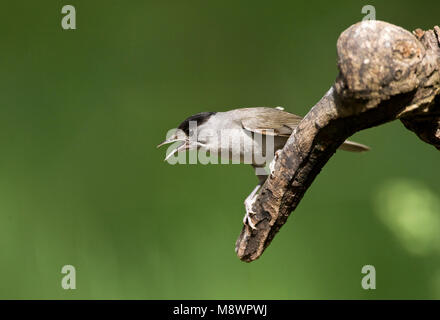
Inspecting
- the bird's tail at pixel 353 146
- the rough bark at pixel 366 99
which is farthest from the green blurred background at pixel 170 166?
the rough bark at pixel 366 99

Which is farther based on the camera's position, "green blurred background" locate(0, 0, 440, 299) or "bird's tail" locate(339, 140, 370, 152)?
"green blurred background" locate(0, 0, 440, 299)

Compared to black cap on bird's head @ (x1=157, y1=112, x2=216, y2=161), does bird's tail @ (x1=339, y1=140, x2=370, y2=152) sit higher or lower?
lower

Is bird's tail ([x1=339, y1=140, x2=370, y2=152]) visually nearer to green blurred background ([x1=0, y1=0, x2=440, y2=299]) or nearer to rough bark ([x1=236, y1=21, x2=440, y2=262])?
rough bark ([x1=236, y1=21, x2=440, y2=262])

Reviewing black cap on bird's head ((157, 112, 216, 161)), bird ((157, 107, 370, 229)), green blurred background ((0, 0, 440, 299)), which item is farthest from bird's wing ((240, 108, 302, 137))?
green blurred background ((0, 0, 440, 299))

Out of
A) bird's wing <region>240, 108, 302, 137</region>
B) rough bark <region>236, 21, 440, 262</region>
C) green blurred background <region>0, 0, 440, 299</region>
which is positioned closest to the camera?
rough bark <region>236, 21, 440, 262</region>

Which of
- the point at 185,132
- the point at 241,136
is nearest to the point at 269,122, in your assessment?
the point at 241,136

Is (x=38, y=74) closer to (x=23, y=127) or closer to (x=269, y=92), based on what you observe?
(x=23, y=127)

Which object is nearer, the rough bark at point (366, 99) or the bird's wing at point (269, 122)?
the rough bark at point (366, 99)

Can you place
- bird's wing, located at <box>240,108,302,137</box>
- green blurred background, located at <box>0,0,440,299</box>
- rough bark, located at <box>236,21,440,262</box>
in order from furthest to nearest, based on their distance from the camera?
green blurred background, located at <box>0,0,440,299</box> → bird's wing, located at <box>240,108,302,137</box> → rough bark, located at <box>236,21,440,262</box>

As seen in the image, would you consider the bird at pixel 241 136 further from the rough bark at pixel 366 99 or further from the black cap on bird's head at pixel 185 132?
the rough bark at pixel 366 99
